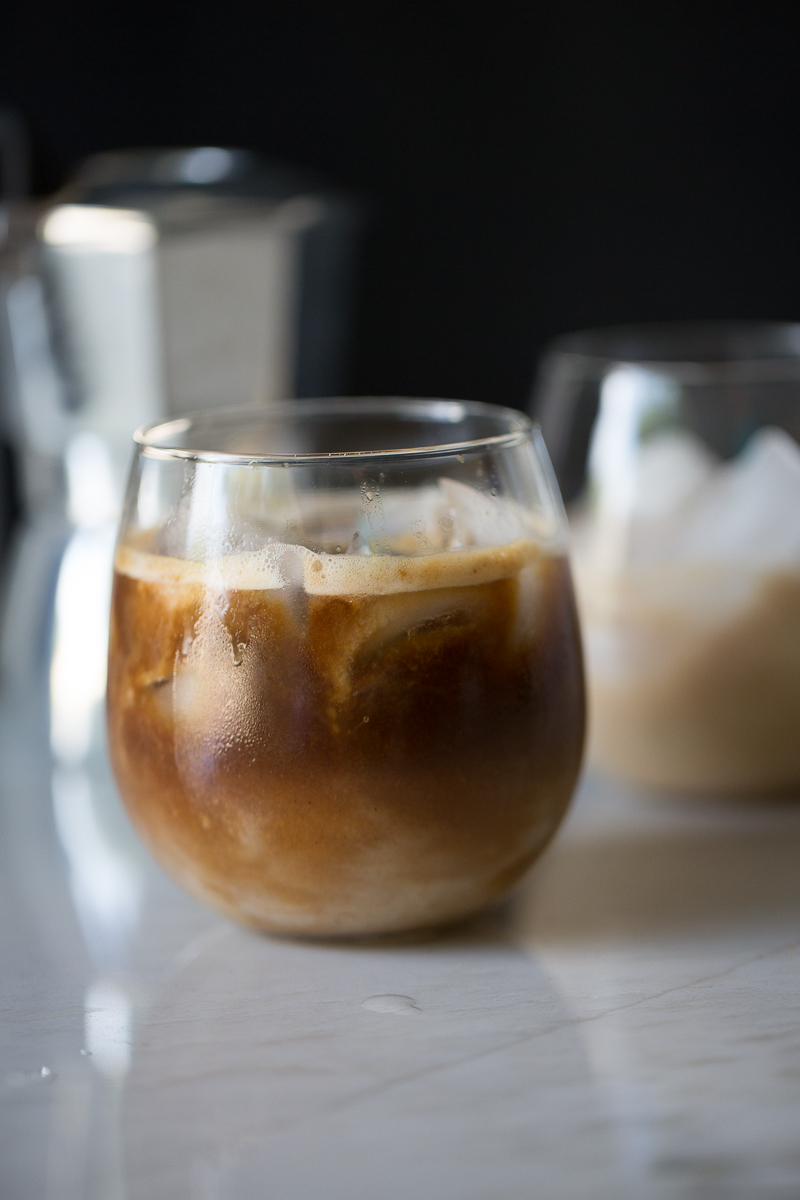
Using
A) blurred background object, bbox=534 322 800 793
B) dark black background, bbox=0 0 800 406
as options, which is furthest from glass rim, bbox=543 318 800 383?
dark black background, bbox=0 0 800 406

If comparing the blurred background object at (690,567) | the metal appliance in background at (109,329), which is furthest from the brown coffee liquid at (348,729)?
the metal appliance in background at (109,329)

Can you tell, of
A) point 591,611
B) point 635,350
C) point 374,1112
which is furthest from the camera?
point 635,350

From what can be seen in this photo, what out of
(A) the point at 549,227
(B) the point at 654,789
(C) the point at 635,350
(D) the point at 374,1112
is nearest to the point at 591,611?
(B) the point at 654,789

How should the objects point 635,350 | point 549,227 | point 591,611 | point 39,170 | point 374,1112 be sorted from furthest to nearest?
point 549,227
point 39,170
point 635,350
point 591,611
point 374,1112

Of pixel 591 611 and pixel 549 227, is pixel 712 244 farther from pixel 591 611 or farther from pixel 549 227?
pixel 591 611

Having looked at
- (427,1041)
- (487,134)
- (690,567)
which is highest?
(487,134)

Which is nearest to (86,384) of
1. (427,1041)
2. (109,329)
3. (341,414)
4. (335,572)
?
(109,329)

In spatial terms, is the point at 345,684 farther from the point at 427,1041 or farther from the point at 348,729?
the point at 427,1041

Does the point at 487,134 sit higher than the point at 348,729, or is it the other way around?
the point at 487,134

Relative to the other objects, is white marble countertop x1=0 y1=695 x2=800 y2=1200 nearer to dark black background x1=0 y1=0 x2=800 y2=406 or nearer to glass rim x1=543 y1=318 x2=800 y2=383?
glass rim x1=543 y1=318 x2=800 y2=383
